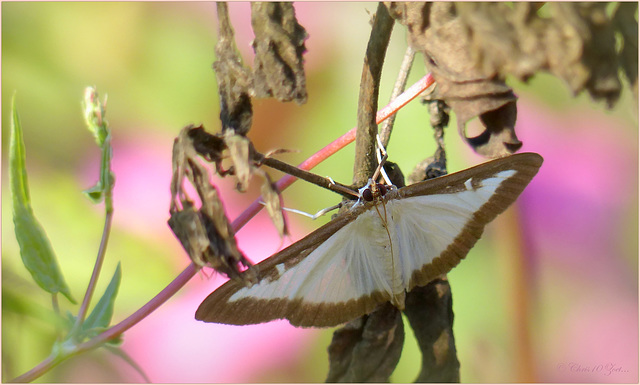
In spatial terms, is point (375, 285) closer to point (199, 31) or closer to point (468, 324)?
point (468, 324)

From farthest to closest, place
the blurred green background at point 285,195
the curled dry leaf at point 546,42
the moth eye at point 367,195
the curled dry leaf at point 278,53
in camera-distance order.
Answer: the blurred green background at point 285,195 → the moth eye at point 367,195 → the curled dry leaf at point 278,53 → the curled dry leaf at point 546,42

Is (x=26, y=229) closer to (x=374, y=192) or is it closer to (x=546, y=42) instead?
(x=374, y=192)

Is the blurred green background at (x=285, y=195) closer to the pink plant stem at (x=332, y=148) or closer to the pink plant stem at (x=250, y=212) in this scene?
the pink plant stem at (x=250, y=212)

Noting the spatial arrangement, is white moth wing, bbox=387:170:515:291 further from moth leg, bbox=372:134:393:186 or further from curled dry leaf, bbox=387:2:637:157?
curled dry leaf, bbox=387:2:637:157

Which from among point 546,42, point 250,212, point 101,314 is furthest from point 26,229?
point 546,42

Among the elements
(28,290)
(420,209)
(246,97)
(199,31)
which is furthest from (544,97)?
(28,290)

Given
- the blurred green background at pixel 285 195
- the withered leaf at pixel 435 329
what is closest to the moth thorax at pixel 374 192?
the withered leaf at pixel 435 329
